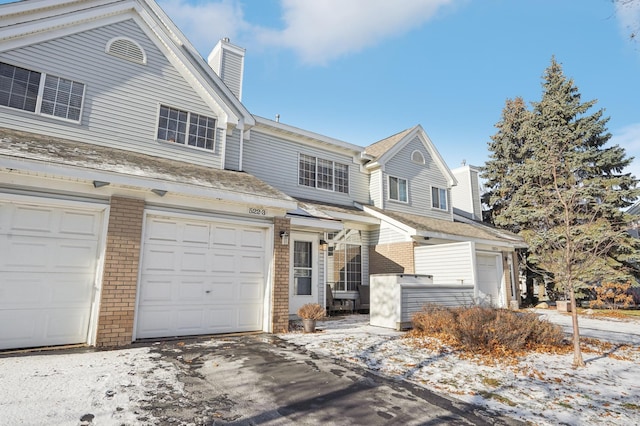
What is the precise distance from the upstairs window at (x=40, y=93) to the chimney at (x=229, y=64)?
17.9 ft

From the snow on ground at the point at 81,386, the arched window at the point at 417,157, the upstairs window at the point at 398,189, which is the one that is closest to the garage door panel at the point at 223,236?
the snow on ground at the point at 81,386

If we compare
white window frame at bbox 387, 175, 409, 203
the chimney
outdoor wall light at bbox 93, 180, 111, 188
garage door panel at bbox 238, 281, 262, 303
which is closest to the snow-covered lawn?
garage door panel at bbox 238, 281, 262, 303

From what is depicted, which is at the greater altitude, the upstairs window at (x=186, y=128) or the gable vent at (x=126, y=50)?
the gable vent at (x=126, y=50)

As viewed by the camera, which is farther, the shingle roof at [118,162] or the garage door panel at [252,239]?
the garage door panel at [252,239]

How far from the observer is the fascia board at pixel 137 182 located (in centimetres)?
576

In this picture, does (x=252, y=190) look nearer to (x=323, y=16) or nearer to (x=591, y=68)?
(x=323, y=16)

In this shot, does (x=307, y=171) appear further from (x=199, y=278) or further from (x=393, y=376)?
(x=393, y=376)

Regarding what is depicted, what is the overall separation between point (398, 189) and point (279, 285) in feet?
32.2

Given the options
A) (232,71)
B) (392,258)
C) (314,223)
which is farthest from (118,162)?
(392,258)

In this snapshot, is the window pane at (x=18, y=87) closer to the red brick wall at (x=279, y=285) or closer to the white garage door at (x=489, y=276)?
the red brick wall at (x=279, y=285)

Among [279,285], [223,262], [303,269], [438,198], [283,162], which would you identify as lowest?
[279,285]

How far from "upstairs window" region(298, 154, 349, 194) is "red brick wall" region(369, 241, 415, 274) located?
3049 millimetres

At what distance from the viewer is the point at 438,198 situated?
18.3 metres

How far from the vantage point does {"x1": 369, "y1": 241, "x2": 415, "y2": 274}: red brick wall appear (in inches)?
537
